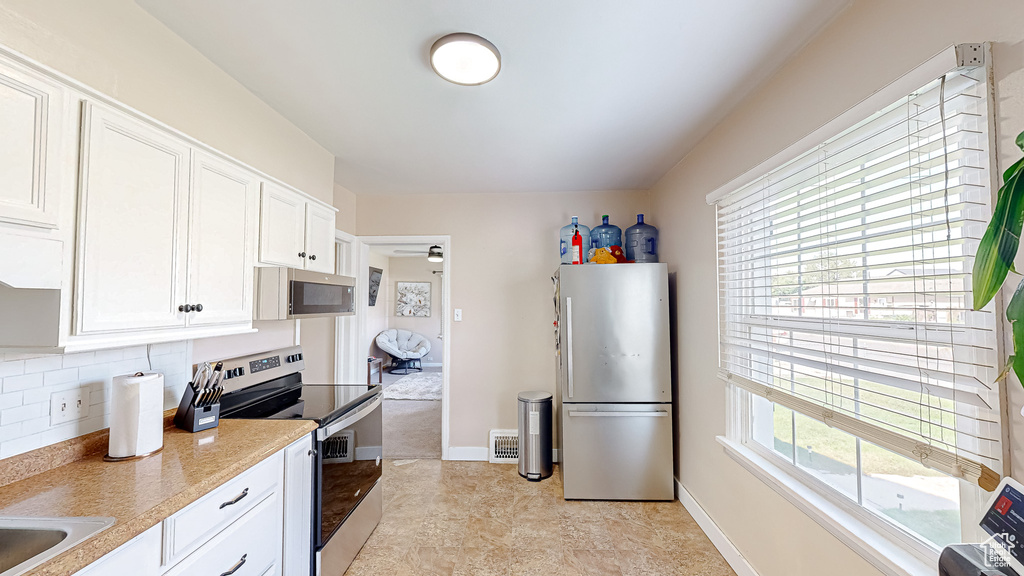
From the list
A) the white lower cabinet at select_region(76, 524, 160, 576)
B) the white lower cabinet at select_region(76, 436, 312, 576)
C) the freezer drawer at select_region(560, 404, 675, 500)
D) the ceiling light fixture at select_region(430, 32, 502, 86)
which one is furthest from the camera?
the freezer drawer at select_region(560, 404, 675, 500)

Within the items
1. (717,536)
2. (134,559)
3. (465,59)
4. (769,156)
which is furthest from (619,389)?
(134,559)

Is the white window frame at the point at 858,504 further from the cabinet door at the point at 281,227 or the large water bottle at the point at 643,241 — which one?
the cabinet door at the point at 281,227

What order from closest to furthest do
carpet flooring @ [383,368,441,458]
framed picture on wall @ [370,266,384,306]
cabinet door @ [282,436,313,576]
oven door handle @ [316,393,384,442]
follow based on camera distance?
1. cabinet door @ [282,436,313,576]
2. oven door handle @ [316,393,384,442]
3. carpet flooring @ [383,368,441,458]
4. framed picture on wall @ [370,266,384,306]

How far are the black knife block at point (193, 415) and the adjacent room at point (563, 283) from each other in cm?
1

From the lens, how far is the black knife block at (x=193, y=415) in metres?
1.66

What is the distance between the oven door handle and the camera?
1848 mm

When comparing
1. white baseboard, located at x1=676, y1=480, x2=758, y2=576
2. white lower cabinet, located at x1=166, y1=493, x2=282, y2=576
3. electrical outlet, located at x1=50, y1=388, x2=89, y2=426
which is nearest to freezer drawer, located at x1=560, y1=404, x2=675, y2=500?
white baseboard, located at x1=676, y1=480, x2=758, y2=576

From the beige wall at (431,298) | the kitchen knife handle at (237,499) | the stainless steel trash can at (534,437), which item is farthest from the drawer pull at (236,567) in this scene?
the beige wall at (431,298)

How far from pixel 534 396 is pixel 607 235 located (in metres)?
1.47

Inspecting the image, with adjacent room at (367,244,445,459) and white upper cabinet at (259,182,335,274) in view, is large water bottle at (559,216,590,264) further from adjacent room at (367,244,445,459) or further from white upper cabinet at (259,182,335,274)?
adjacent room at (367,244,445,459)

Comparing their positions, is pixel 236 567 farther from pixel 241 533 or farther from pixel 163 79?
pixel 163 79

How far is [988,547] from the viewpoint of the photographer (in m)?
0.71

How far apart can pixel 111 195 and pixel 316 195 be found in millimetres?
1410

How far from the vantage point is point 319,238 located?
2.54 metres
